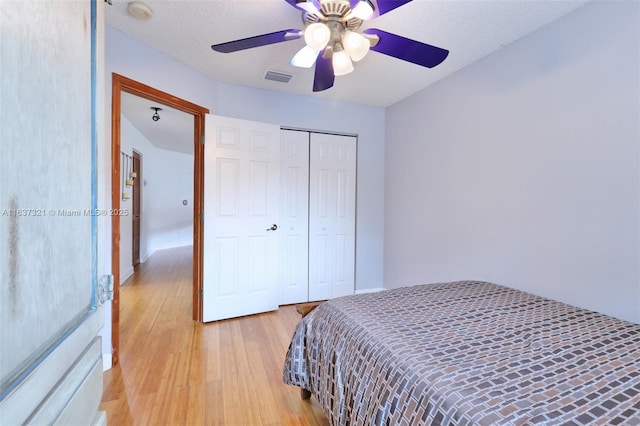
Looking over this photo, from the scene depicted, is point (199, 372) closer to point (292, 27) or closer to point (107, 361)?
point (107, 361)

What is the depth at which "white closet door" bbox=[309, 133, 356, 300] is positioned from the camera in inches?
139

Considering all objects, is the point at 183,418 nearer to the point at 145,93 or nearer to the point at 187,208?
the point at 145,93

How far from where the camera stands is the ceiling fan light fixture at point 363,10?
1335 millimetres

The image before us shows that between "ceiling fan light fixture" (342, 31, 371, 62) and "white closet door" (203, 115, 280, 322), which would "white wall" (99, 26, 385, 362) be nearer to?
"white closet door" (203, 115, 280, 322)

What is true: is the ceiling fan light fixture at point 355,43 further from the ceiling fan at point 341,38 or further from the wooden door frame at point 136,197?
the wooden door frame at point 136,197

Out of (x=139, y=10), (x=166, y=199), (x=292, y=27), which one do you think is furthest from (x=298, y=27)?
(x=166, y=199)

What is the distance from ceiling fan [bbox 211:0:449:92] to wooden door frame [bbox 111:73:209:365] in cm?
102

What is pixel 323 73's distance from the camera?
1.96 metres

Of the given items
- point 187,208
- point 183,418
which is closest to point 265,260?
point 183,418

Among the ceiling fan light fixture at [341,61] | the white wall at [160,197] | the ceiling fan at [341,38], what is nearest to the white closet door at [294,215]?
the ceiling fan at [341,38]

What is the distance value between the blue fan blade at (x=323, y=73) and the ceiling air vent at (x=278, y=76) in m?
0.84

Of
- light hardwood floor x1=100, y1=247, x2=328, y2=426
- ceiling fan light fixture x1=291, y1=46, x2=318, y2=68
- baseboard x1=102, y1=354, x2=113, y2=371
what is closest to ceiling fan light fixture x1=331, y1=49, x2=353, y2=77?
ceiling fan light fixture x1=291, y1=46, x2=318, y2=68

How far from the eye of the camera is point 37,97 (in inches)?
18.1

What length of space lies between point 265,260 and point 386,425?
2.29m
